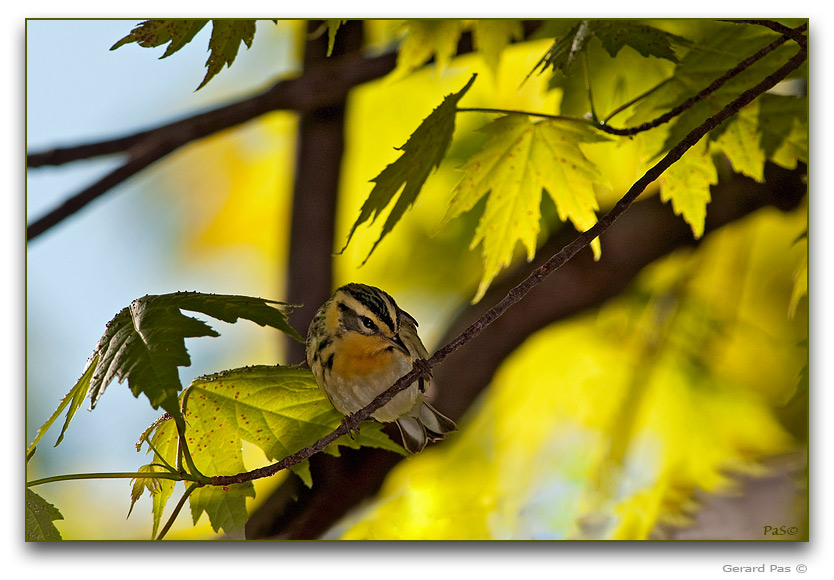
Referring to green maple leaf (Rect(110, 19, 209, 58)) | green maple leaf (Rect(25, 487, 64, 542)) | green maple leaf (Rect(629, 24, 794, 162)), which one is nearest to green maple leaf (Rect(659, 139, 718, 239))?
green maple leaf (Rect(629, 24, 794, 162))

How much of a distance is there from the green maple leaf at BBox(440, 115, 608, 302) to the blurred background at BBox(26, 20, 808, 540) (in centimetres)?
16

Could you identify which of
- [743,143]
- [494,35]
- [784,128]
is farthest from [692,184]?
[494,35]

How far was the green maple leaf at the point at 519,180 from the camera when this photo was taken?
1.08m

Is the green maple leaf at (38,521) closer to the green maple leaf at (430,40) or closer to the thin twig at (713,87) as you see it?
the green maple leaf at (430,40)

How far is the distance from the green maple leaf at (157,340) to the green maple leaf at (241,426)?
0.42 feet

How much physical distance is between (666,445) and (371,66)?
90 centimetres

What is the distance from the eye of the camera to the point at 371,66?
1.46 m

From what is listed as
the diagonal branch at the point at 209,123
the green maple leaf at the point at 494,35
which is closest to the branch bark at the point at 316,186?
the diagonal branch at the point at 209,123

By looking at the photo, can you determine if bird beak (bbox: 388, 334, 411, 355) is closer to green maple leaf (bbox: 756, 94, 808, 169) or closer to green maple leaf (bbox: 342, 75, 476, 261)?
green maple leaf (bbox: 342, 75, 476, 261)

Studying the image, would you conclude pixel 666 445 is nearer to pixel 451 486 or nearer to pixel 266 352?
pixel 451 486

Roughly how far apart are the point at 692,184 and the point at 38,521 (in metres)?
Result: 1.12

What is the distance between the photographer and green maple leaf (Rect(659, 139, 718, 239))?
3.64 ft
